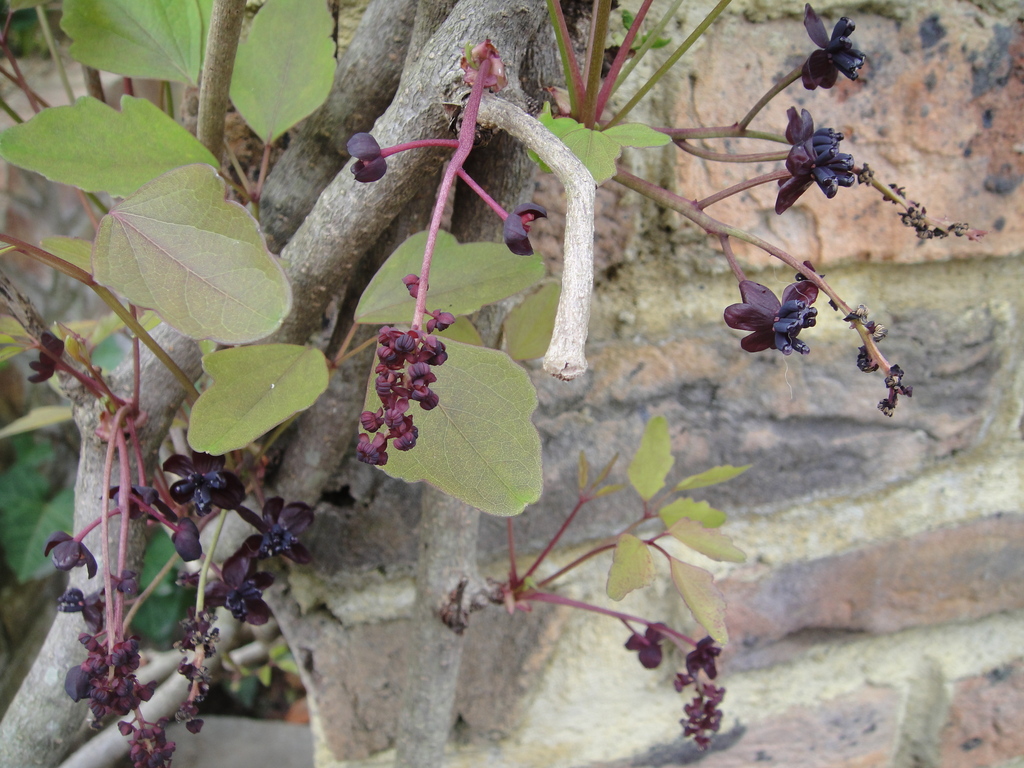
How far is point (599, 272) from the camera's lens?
633 millimetres

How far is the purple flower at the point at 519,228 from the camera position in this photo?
294 mm

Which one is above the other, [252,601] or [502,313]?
[502,313]

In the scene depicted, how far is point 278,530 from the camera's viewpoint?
476 mm

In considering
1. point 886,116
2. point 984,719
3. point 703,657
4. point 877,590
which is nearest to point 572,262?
point 703,657

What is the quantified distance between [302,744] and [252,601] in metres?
0.76

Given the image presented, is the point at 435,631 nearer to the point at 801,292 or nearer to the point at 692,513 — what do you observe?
the point at 692,513

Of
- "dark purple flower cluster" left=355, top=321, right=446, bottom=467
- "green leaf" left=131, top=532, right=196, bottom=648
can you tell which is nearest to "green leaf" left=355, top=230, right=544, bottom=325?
"dark purple flower cluster" left=355, top=321, right=446, bottom=467

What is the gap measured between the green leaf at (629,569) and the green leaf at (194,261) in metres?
0.25

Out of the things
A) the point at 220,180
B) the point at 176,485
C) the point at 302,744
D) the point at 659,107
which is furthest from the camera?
the point at 302,744

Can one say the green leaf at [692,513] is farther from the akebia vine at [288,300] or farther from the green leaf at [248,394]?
the green leaf at [248,394]

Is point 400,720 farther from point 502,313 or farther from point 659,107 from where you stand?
point 659,107

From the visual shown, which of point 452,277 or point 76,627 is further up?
point 452,277

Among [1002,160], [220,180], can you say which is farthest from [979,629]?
[220,180]

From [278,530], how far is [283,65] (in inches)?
11.8
